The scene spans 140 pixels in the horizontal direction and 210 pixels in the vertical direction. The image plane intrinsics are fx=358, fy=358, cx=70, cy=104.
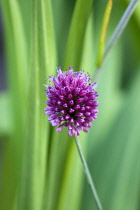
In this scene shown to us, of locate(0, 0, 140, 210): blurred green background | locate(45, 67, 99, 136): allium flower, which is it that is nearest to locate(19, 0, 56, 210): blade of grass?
locate(0, 0, 140, 210): blurred green background

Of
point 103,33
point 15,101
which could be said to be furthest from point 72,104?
point 15,101

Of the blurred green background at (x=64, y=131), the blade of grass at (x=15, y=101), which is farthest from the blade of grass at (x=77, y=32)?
the blade of grass at (x=15, y=101)

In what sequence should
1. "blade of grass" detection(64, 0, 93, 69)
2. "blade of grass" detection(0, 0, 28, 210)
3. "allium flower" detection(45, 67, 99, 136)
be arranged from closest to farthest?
"allium flower" detection(45, 67, 99, 136), "blade of grass" detection(64, 0, 93, 69), "blade of grass" detection(0, 0, 28, 210)

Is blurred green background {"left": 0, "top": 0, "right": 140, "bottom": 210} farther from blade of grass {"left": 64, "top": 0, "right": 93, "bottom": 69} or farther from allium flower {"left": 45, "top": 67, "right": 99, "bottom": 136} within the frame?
allium flower {"left": 45, "top": 67, "right": 99, "bottom": 136}

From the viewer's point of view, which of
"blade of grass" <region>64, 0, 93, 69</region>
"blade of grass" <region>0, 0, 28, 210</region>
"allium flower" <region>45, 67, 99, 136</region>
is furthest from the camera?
"blade of grass" <region>0, 0, 28, 210</region>

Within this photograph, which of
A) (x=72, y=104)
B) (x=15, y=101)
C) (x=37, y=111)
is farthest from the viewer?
(x=15, y=101)

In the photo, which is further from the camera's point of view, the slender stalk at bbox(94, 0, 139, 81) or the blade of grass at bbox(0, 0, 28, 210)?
the blade of grass at bbox(0, 0, 28, 210)

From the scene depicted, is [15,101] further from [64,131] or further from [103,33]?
[103,33]

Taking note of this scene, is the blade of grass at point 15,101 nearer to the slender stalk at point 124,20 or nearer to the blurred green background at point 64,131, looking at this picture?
the blurred green background at point 64,131

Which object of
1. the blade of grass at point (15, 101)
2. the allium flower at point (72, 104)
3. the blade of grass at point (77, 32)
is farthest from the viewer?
the blade of grass at point (15, 101)
